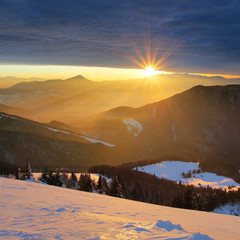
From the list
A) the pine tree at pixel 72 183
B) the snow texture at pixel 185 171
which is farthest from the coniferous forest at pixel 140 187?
the snow texture at pixel 185 171

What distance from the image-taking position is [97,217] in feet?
51.5

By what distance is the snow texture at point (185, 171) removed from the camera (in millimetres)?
133262

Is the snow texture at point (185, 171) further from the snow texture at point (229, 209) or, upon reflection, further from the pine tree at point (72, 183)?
the pine tree at point (72, 183)

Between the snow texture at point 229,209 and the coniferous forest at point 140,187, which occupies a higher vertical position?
the coniferous forest at point 140,187

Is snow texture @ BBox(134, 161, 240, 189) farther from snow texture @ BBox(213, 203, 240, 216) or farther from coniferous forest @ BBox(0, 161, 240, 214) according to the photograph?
snow texture @ BBox(213, 203, 240, 216)

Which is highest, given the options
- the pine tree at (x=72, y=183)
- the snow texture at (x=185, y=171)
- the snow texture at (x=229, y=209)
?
the pine tree at (x=72, y=183)

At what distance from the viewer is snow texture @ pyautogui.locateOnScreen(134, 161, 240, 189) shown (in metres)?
133

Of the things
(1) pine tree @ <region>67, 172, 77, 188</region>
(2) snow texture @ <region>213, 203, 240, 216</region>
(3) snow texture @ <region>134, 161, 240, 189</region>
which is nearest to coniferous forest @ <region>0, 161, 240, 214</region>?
(1) pine tree @ <region>67, 172, 77, 188</region>

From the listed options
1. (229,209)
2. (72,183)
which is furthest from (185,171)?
(72,183)

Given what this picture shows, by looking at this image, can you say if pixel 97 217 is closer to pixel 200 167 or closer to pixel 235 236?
pixel 235 236

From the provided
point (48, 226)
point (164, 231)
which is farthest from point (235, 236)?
point (48, 226)

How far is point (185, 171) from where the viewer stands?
14912 cm

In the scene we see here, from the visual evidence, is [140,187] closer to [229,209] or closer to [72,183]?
[72,183]

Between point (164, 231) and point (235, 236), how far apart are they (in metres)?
4.62
